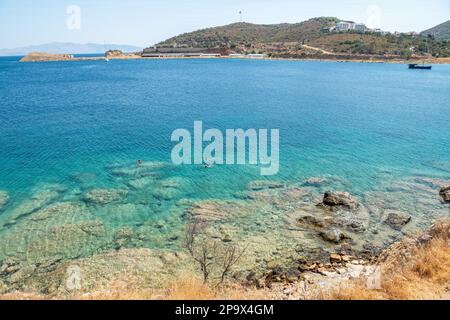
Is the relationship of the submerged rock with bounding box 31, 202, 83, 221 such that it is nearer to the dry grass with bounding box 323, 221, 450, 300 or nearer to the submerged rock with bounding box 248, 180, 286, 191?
the submerged rock with bounding box 248, 180, 286, 191

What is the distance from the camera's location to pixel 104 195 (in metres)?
23.0

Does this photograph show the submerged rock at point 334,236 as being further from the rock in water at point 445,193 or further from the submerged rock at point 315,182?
the rock in water at point 445,193

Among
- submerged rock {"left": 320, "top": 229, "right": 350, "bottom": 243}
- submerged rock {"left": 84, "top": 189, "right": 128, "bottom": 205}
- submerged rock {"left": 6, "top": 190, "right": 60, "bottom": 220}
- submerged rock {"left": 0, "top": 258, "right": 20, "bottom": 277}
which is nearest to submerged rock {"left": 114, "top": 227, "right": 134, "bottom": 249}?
submerged rock {"left": 84, "top": 189, "right": 128, "bottom": 205}

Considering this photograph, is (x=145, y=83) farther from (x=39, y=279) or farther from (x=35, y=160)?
(x=39, y=279)

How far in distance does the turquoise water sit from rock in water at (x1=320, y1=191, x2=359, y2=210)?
2.49 meters

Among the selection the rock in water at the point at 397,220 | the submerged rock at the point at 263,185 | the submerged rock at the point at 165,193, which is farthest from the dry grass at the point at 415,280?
the submerged rock at the point at 165,193

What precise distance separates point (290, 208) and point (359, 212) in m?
4.64

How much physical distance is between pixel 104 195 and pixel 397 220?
806 inches

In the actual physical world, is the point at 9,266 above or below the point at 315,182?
below

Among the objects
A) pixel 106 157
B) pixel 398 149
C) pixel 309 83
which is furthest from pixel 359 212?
pixel 309 83

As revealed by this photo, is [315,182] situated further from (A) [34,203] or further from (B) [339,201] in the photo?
(A) [34,203]

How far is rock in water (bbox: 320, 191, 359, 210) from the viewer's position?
21359 mm

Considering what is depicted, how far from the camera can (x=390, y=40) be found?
610 ft

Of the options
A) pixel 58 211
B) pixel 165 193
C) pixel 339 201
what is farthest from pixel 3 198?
pixel 339 201
